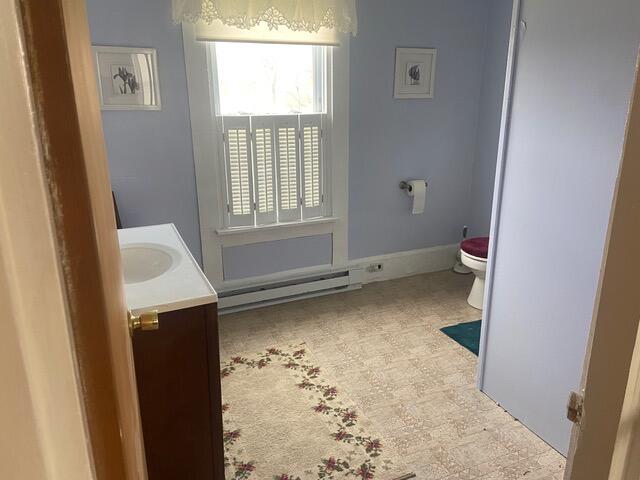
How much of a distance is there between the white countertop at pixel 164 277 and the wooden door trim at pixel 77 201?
87 cm

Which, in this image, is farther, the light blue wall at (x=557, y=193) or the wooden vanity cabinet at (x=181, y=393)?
the light blue wall at (x=557, y=193)

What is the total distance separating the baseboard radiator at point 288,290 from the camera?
3.28 meters

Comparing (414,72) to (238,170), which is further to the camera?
(414,72)

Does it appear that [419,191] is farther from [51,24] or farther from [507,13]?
[51,24]

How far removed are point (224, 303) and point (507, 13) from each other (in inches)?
106

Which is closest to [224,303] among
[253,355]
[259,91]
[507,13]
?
[253,355]

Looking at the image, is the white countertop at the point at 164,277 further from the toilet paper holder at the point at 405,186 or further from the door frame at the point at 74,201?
the toilet paper holder at the point at 405,186

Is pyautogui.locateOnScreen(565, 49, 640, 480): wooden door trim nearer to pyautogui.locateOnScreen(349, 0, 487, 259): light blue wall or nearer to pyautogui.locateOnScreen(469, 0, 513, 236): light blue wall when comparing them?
pyautogui.locateOnScreen(349, 0, 487, 259): light blue wall

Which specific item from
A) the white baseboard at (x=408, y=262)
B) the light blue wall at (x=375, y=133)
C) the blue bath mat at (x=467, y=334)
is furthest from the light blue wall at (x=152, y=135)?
the blue bath mat at (x=467, y=334)

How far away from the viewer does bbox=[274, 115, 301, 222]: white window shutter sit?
10.2ft

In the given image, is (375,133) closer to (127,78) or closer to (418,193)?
(418,193)

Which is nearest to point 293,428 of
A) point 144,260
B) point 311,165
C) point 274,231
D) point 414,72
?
point 144,260

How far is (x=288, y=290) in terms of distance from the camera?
11.2 feet

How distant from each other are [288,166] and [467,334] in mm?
1485
